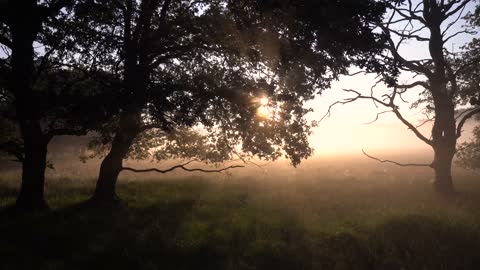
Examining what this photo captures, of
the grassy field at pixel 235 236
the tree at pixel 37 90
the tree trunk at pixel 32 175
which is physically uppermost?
the tree at pixel 37 90

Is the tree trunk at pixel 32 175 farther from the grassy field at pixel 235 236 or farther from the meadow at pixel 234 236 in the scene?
the grassy field at pixel 235 236

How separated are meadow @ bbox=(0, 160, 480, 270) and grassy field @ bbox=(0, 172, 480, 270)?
3 cm

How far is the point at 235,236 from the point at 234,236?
3 cm

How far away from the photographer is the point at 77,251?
27.2 feet

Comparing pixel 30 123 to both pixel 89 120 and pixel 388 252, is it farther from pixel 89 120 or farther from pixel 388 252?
pixel 388 252

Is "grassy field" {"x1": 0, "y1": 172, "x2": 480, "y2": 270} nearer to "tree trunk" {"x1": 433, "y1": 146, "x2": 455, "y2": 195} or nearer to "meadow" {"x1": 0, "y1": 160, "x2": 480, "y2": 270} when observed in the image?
→ "meadow" {"x1": 0, "y1": 160, "x2": 480, "y2": 270}

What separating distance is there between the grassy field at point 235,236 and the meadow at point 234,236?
3 centimetres

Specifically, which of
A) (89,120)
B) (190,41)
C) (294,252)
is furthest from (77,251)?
(190,41)

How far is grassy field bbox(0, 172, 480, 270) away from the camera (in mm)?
8102

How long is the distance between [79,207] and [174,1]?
7894 millimetres

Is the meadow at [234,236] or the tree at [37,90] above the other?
the tree at [37,90]

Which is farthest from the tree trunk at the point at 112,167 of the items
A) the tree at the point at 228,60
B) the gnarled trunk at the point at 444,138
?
the gnarled trunk at the point at 444,138

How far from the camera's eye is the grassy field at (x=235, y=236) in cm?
810

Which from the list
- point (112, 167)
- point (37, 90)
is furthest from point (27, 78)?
point (112, 167)
